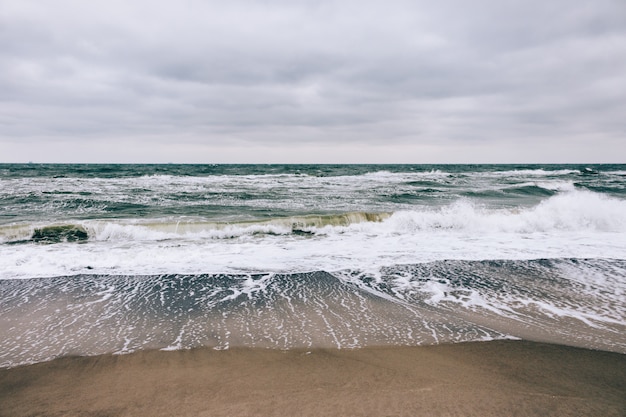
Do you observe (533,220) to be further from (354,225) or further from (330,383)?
(330,383)

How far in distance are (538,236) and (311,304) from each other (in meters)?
8.68

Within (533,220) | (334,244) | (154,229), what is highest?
(533,220)

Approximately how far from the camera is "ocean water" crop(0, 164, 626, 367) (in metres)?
4.31

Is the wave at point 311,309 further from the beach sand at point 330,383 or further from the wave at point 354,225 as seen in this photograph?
the wave at point 354,225

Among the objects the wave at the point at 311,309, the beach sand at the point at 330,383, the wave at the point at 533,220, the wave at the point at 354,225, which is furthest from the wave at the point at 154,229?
the beach sand at the point at 330,383

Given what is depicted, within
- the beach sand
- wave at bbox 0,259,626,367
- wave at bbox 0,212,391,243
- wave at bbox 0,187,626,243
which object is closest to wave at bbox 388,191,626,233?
wave at bbox 0,187,626,243

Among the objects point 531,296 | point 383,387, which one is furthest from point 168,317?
point 531,296

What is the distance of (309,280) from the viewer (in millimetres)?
6508

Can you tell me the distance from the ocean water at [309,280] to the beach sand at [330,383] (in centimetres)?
31

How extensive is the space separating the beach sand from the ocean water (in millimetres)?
309

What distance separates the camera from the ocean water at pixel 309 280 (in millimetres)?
4312

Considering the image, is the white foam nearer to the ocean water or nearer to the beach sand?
the ocean water

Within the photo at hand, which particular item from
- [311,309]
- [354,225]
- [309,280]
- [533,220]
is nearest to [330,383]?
[311,309]

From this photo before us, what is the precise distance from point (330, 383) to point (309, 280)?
11.0 ft
